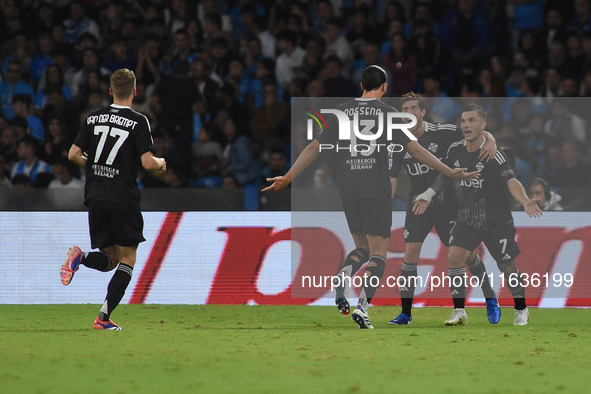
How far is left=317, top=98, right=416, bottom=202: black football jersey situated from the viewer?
723 centimetres

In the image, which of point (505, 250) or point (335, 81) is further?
point (335, 81)

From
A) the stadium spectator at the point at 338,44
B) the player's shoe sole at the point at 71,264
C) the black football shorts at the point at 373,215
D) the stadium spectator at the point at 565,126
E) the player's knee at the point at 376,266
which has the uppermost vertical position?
the stadium spectator at the point at 338,44

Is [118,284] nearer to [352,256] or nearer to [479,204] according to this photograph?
[352,256]

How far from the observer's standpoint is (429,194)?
7871mm

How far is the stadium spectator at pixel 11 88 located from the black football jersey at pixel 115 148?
6.48 meters

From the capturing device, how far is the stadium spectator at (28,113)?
1194cm

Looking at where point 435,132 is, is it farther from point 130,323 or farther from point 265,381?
point 265,381

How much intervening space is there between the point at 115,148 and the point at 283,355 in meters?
2.16

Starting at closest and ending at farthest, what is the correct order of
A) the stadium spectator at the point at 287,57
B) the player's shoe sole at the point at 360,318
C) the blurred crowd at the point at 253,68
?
the player's shoe sole at the point at 360,318 < the blurred crowd at the point at 253,68 < the stadium spectator at the point at 287,57

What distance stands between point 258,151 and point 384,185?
400 cm

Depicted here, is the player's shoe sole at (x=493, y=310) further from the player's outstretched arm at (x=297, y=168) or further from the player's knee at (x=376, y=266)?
the player's outstretched arm at (x=297, y=168)

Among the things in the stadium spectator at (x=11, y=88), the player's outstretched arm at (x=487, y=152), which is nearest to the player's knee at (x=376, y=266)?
the player's outstretched arm at (x=487, y=152)

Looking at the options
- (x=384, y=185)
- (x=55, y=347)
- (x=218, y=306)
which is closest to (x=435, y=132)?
(x=384, y=185)

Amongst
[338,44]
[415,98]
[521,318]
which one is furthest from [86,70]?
[521,318]
